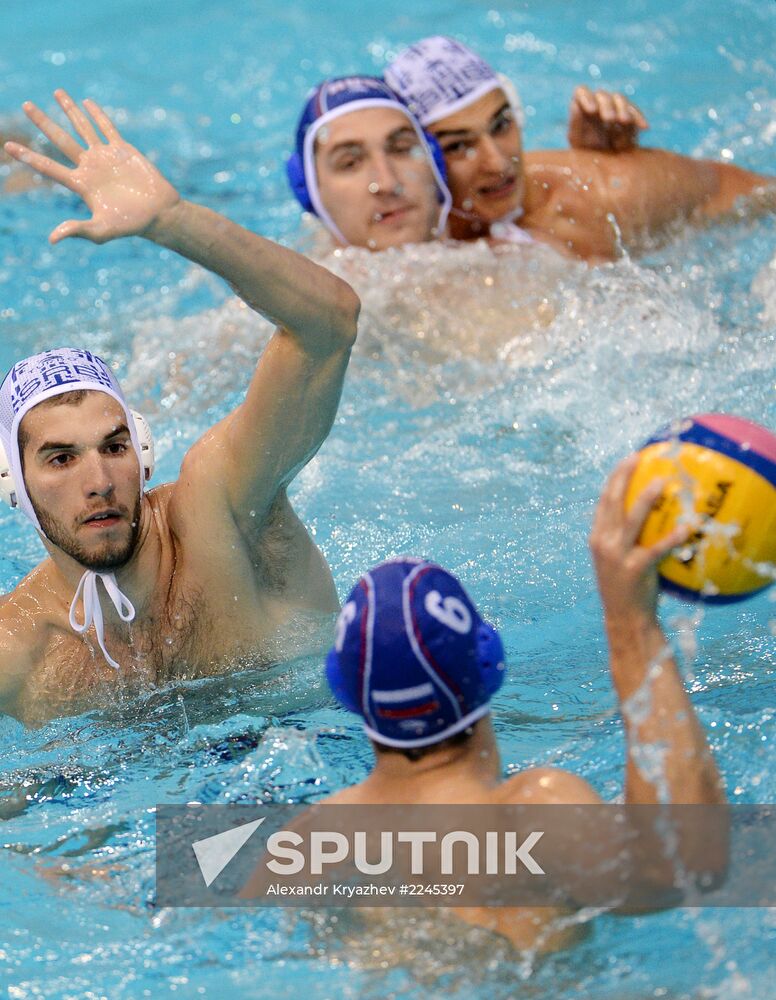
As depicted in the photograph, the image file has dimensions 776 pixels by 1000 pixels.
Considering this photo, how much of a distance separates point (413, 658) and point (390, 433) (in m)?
3.02

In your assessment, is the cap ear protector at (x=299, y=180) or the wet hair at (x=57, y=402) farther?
the cap ear protector at (x=299, y=180)

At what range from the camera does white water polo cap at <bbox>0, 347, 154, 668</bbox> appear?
3.37 metres

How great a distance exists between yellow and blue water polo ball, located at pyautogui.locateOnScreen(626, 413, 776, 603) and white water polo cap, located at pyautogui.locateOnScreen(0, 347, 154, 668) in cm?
145

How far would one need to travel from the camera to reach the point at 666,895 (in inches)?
97.0

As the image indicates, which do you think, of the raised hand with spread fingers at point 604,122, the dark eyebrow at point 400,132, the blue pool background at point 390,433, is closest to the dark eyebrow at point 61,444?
the blue pool background at point 390,433

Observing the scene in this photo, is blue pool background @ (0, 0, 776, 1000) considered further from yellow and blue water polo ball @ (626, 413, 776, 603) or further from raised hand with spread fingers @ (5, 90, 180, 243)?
raised hand with spread fingers @ (5, 90, 180, 243)

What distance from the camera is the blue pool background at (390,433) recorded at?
9.23 feet

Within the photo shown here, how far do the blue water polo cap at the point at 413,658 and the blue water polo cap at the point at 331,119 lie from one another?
346 cm

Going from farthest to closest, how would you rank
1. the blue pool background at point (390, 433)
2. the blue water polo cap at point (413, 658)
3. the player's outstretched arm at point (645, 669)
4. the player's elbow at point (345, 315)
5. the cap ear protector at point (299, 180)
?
the cap ear protector at point (299, 180), the player's elbow at point (345, 315), the blue pool background at point (390, 433), the blue water polo cap at point (413, 658), the player's outstretched arm at point (645, 669)

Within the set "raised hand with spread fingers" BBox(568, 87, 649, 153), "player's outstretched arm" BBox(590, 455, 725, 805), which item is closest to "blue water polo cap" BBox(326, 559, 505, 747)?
"player's outstretched arm" BBox(590, 455, 725, 805)

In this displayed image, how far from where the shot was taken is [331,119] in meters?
5.65

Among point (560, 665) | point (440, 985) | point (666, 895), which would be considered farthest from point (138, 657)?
point (666, 895)

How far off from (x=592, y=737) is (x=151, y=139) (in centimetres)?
601

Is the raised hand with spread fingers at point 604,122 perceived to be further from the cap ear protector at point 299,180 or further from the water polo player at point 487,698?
the water polo player at point 487,698
